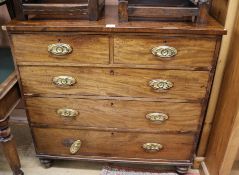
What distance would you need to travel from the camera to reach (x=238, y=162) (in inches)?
48.9

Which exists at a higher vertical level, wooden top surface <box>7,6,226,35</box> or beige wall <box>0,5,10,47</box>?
wooden top surface <box>7,6,226,35</box>

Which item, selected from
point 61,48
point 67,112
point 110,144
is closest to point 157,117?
point 110,144

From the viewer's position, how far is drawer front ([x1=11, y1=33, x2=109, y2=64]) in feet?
3.27

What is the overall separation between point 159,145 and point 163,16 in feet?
2.10

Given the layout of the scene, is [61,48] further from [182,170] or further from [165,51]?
[182,170]

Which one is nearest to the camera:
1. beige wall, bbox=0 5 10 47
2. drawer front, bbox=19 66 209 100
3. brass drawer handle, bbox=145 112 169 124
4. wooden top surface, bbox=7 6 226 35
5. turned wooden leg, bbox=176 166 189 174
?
wooden top surface, bbox=7 6 226 35

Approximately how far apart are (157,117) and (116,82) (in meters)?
0.27

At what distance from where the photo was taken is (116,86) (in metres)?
1.10

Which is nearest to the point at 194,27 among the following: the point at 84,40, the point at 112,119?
the point at 84,40

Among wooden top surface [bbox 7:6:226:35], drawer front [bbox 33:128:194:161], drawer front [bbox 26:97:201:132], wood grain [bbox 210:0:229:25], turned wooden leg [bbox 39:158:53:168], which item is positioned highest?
wood grain [bbox 210:0:229:25]

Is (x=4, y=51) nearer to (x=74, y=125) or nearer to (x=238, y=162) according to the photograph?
(x=74, y=125)

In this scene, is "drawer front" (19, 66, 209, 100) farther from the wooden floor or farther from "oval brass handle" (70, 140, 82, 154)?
the wooden floor

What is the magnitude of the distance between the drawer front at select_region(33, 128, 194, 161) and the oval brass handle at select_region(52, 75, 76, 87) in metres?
0.29

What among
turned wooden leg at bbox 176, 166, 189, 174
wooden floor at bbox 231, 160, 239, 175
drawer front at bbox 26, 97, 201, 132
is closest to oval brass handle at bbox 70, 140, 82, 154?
drawer front at bbox 26, 97, 201, 132
